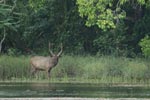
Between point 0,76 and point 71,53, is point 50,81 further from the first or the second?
point 71,53

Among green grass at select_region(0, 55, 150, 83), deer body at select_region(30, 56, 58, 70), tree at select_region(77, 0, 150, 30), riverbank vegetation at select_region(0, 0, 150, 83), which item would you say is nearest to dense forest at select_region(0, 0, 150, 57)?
riverbank vegetation at select_region(0, 0, 150, 83)

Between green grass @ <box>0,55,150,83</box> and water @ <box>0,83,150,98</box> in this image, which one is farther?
green grass @ <box>0,55,150,83</box>

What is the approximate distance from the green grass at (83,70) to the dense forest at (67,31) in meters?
4.39

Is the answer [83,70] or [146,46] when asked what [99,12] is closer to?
[83,70]

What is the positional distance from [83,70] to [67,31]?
8.72 metres

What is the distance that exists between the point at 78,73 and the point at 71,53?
6.10m

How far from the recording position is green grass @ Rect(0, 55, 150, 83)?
102ft

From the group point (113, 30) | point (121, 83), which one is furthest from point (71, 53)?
point (121, 83)

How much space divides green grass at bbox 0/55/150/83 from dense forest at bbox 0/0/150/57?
4.39 m

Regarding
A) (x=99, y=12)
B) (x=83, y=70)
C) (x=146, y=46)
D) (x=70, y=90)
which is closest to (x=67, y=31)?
(x=146, y=46)

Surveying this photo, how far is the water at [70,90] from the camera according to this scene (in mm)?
23547

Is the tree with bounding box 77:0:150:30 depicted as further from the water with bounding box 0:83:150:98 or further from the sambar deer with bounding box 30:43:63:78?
the water with bounding box 0:83:150:98

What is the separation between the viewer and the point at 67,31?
4047 cm

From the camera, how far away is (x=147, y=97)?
2259 cm
